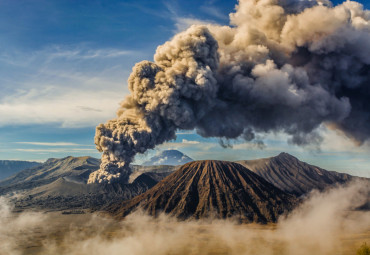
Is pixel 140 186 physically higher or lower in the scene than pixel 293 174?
lower

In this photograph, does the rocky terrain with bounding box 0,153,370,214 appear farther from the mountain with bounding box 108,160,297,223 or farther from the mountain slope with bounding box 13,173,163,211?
the mountain with bounding box 108,160,297,223

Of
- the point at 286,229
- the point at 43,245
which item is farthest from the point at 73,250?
the point at 286,229

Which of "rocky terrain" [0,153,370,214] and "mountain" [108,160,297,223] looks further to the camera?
"rocky terrain" [0,153,370,214]

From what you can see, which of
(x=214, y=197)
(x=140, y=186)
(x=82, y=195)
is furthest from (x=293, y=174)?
(x=82, y=195)

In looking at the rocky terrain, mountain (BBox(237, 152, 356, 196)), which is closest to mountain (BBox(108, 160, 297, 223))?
→ the rocky terrain

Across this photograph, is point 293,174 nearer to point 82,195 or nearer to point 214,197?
point 214,197

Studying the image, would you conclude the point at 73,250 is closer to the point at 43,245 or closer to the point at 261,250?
the point at 43,245

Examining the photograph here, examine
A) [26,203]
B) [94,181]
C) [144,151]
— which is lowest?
[26,203]
